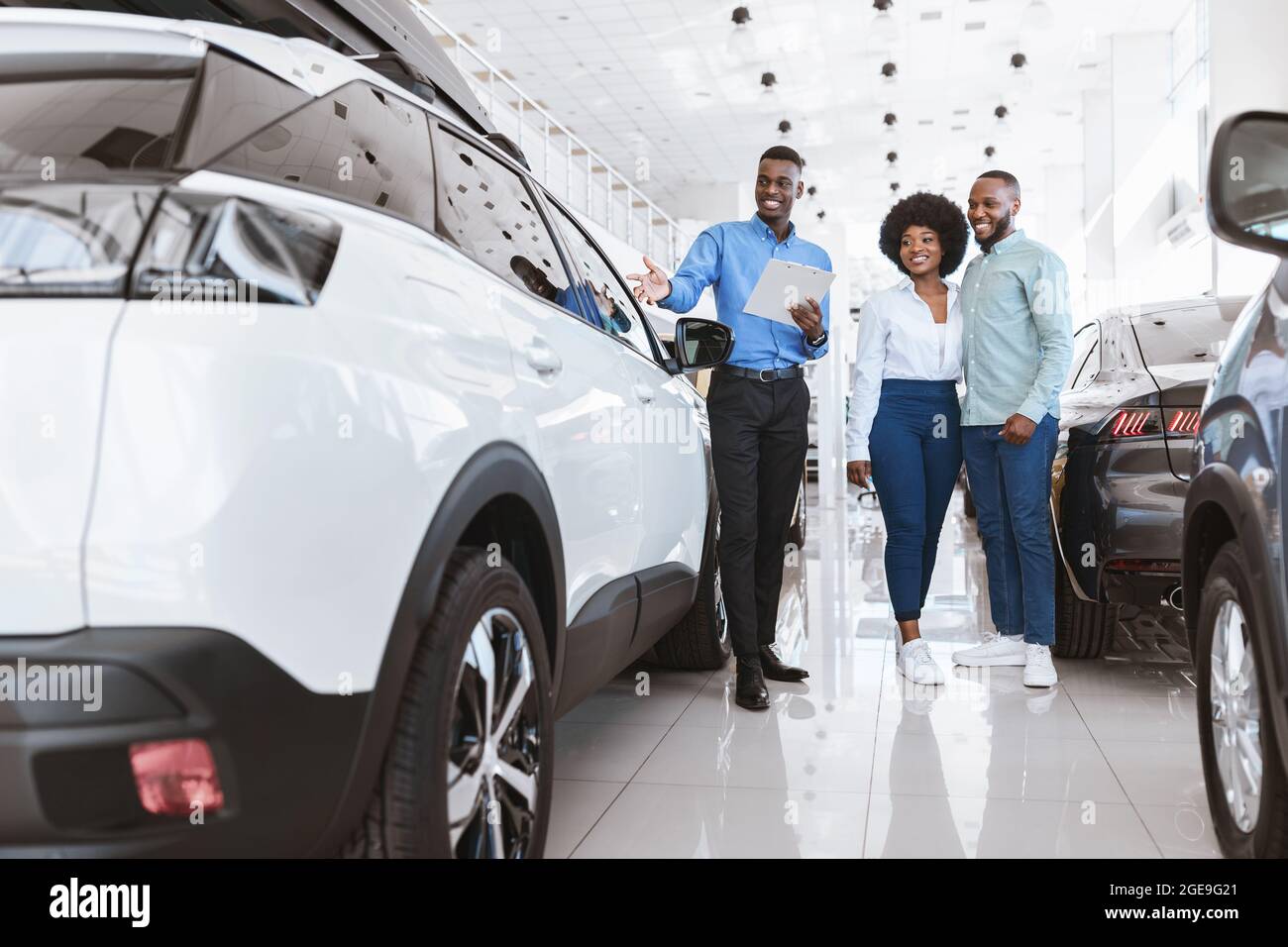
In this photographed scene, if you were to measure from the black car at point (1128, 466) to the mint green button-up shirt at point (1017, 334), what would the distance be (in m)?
0.19

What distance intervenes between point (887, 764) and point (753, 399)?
1.20 metres

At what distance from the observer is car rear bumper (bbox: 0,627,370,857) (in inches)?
42.1

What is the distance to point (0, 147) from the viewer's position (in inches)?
54.6

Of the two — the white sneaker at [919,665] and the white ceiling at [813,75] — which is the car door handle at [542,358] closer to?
the white sneaker at [919,665]

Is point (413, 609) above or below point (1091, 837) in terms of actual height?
above

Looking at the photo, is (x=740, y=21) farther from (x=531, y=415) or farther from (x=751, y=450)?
(x=531, y=415)

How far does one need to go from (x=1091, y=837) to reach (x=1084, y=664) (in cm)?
185

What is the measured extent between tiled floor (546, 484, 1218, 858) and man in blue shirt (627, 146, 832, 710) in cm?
35

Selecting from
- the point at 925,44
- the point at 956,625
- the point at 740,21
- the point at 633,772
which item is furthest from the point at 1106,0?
the point at 633,772

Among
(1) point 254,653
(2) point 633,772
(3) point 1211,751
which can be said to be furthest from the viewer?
(2) point 633,772

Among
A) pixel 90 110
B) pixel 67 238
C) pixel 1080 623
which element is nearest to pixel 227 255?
pixel 67 238

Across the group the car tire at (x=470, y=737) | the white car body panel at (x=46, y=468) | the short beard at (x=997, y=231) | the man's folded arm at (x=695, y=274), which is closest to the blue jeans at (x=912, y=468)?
the short beard at (x=997, y=231)

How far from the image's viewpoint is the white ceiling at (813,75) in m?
12.5

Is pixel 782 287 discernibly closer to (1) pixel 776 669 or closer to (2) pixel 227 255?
(1) pixel 776 669
